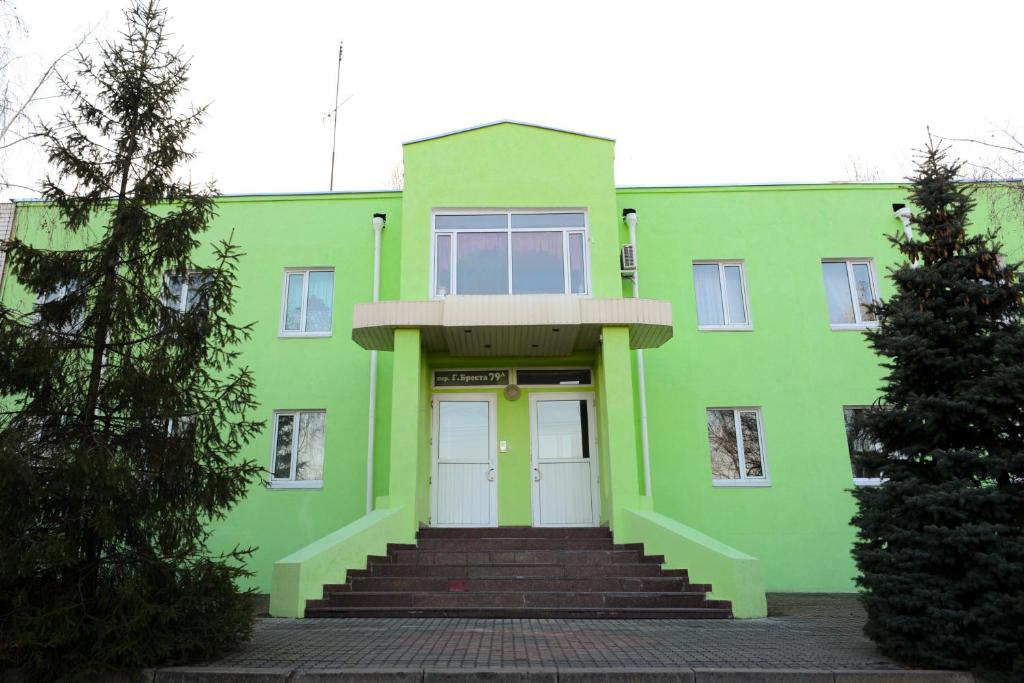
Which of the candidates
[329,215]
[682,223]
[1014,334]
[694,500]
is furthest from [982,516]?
[329,215]

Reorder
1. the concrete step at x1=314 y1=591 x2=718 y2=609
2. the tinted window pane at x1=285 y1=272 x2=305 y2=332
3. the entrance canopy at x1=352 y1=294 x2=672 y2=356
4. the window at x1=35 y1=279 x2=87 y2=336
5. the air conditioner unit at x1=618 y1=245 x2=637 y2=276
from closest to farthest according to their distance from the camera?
1. the window at x1=35 y1=279 x2=87 y2=336
2. the concrete step at x1=314 y1=591 x2=718 y2=609
3. the entrance canopy at x1=352 y1=294 x2=672 y2=356
4. the air conditioner unit at x1=618 y1=245 x2=637 y2=276
5. the tinted window pane at x1=285 y1=272 x2=305 y2=332

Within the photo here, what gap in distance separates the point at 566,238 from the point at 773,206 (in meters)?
4.85

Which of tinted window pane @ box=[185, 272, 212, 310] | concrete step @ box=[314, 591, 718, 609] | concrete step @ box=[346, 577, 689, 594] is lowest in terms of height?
concrete step @ box=[314, 591, 718, 609]

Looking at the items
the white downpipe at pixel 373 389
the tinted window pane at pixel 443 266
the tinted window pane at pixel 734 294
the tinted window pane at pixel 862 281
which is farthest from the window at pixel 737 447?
the white downpipe at pixel 373 389

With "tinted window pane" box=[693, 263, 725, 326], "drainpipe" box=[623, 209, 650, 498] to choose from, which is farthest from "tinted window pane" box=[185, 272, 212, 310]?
"tinted window pane" box=[693, 263, 725, 326]

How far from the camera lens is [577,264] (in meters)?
13.1

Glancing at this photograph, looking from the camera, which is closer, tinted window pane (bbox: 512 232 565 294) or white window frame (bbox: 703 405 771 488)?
tinted window pane (bbox: 512 232 565 294)

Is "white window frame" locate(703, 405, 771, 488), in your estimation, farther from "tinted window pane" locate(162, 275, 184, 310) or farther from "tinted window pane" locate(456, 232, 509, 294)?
"tinted window pane" locate(162, 275, 184, 310)

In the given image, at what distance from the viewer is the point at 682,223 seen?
582 inches

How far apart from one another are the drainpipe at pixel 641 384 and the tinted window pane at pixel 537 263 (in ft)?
5.08

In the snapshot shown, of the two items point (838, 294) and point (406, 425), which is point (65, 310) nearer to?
point (406, 425)

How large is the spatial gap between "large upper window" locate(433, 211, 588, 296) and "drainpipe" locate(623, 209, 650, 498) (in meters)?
1.45

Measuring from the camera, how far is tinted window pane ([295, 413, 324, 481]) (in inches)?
535

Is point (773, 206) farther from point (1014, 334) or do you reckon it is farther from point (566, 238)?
point (1014, 334)
